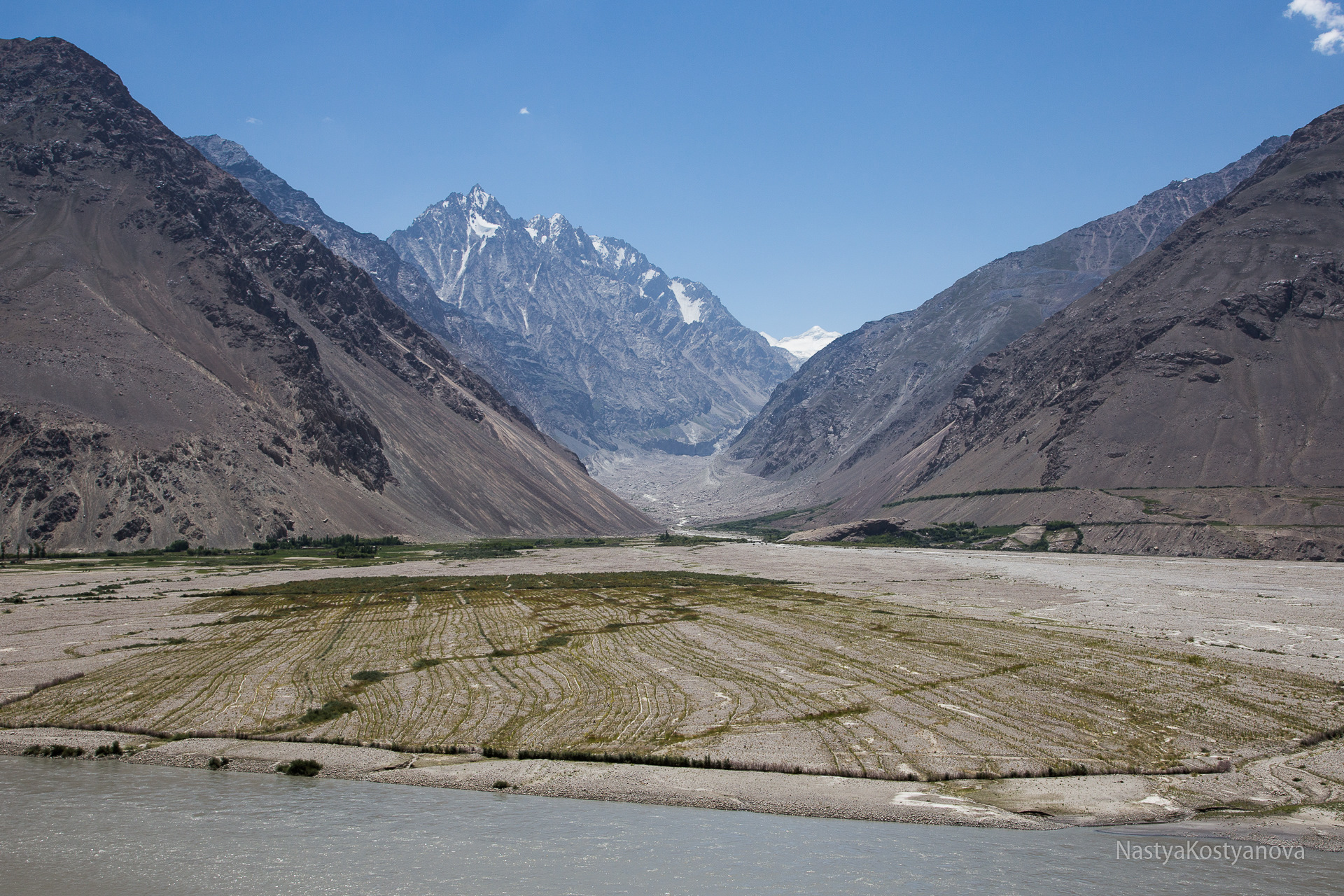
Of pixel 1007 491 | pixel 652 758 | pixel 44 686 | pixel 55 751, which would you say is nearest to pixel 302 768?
pixel 55 751

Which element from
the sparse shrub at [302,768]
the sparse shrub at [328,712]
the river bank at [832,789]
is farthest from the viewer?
the sparse shrub at [328,712]

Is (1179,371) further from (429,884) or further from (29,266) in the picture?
(29,266)

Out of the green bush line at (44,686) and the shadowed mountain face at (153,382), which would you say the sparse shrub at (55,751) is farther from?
the shadowed mountain face at (153,382)

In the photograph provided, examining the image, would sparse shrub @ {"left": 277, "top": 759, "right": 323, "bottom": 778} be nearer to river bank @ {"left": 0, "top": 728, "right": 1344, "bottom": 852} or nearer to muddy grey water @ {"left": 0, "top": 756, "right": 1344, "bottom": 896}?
river bank @ {"left": 0, "top": 728, "right": 1344, "bottom": 852}

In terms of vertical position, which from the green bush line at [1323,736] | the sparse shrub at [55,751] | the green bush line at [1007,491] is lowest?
the sparse shrub at [55,751]

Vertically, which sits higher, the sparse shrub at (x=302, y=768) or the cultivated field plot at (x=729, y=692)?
the cultivated field plot at (x=729, y=692)

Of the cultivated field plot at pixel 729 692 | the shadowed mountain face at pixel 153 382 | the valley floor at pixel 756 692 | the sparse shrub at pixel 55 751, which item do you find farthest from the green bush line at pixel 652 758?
the shadowed mountain face at pixel 153 382

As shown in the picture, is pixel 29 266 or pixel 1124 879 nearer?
pixel 1124 879

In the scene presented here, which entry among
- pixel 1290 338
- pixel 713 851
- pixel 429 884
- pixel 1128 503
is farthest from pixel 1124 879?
pixel 1290 338
